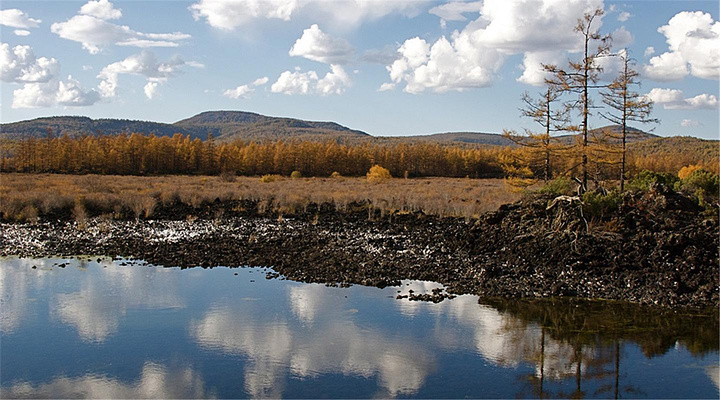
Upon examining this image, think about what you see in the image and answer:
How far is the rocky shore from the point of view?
1376 cm

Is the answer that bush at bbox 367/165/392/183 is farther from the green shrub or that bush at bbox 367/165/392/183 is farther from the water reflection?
the water reflection

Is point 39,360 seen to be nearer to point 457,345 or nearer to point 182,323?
point 182,323

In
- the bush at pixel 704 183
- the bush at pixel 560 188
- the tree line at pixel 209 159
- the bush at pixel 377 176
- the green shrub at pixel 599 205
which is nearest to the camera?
the green shrub at pixel 599 205

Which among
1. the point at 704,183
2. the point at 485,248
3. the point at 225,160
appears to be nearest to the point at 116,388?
the point at 485,248

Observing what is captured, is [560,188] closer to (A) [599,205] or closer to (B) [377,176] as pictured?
(A) [599,205]

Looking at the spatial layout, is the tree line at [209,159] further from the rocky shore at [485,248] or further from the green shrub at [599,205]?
the green shrub at [599,205]

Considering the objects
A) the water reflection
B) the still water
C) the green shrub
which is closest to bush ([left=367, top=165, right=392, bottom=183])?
the green shrub

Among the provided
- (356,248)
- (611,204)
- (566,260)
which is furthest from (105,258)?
(611,204)

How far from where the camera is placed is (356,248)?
60.4ft

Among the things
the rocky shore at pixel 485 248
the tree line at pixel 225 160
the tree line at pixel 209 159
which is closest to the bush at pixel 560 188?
the rocky shore at pixel 485 248

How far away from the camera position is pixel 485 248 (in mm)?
17141

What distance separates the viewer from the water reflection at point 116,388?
8.13 metres

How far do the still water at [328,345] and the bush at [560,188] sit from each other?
775 cm

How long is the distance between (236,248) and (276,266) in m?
2.61
